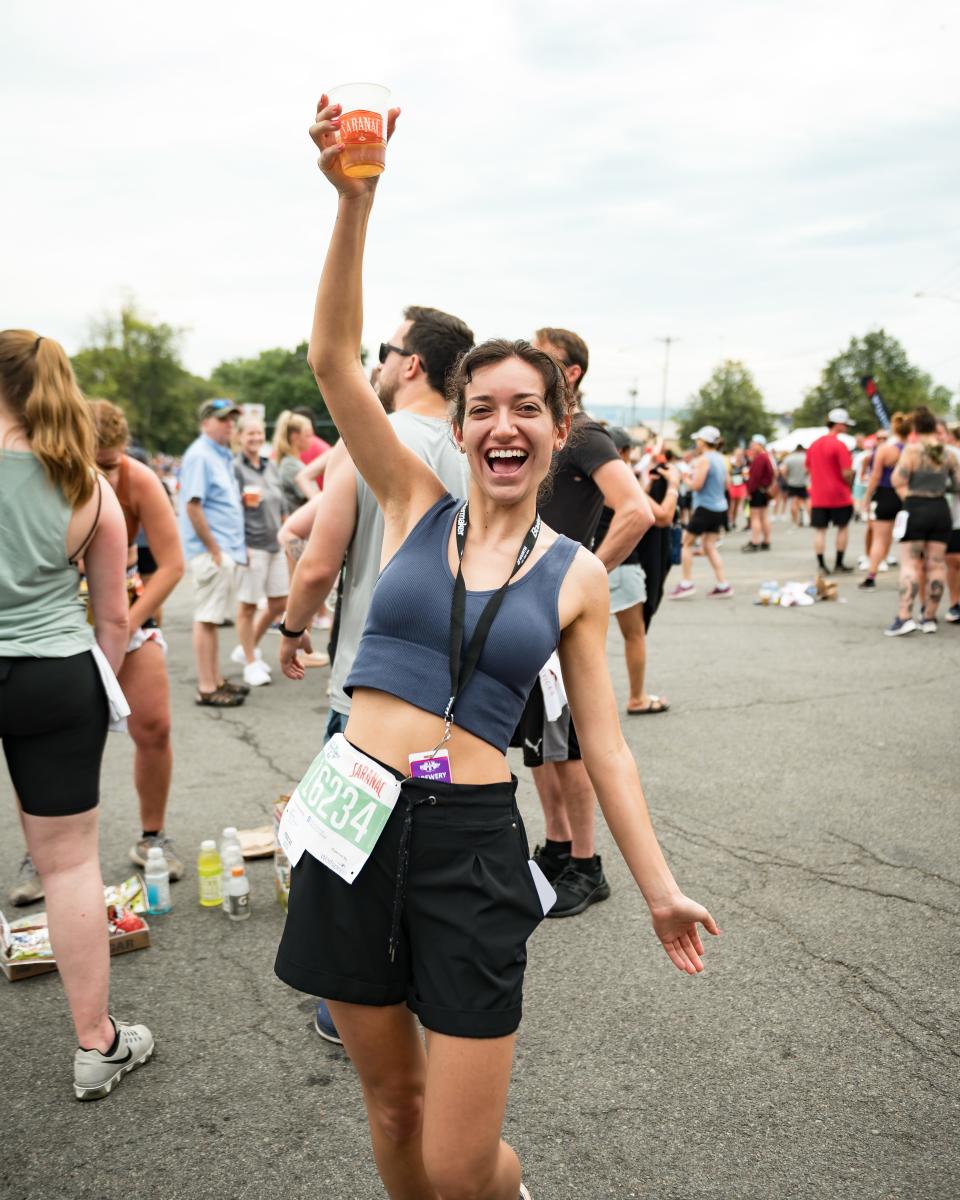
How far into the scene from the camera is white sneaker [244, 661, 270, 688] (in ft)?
26.2

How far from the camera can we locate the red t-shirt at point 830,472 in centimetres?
1266

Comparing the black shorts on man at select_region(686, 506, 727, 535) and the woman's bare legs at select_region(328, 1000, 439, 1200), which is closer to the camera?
the woman's bare legs at select_region(328, 1000, 439, 1200)

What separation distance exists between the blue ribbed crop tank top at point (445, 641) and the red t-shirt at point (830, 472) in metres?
11.5

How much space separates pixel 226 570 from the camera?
25.3 ft

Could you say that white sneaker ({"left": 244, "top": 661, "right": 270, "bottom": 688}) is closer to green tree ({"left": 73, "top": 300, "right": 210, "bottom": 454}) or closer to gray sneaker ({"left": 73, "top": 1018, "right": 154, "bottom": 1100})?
gray sneaker ({"left": 73, "top": 1018, "right": 154, "bottom": 1100})

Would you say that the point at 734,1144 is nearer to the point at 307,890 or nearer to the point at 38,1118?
the point at 307,890

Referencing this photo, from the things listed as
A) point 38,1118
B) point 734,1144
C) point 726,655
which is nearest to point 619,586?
point 726,655

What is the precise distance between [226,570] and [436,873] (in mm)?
6185

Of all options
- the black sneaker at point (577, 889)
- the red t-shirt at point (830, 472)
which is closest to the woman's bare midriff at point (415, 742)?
the black sneaker at point (577, 889)

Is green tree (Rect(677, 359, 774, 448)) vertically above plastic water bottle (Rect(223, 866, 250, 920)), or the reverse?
green tree (Rect(677, 359, 774, 448))

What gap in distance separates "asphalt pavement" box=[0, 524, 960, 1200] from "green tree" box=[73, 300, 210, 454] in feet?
267

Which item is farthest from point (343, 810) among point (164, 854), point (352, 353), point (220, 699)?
point (220, 699)

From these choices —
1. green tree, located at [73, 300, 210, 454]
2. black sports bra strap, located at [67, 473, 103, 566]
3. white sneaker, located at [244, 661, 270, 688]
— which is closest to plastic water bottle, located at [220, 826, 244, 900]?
black sports bra strap, located at [67, 473, 103, 566]

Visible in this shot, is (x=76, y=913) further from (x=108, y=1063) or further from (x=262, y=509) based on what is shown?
(x=262, y=509)
